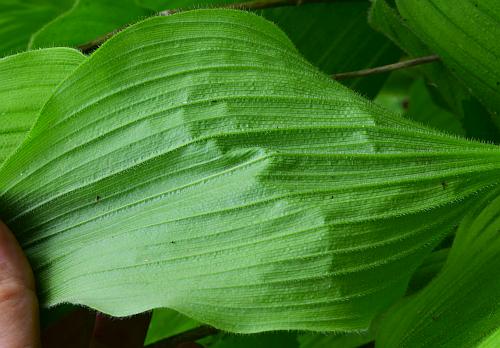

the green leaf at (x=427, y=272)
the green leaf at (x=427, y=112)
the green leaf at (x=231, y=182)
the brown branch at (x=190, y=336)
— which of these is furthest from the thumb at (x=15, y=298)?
the green leaf at (x=427, y=112)

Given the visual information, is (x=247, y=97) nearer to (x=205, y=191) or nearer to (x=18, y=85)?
(x=205, y=191)

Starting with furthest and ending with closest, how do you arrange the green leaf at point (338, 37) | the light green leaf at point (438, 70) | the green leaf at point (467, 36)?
the green leaf at point (338, 37) → the light green leaf at point (438, 70) → the green leaf at point (467, 36)

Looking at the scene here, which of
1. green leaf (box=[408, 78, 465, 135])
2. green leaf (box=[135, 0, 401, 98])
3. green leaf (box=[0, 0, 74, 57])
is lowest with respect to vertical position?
green leaf (box=[408, 78, 465, 135])

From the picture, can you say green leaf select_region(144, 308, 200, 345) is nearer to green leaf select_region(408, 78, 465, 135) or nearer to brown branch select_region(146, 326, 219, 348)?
brown branch select_region(146, 326, 219, 348)

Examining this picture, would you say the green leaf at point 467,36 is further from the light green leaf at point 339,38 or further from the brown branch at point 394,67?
the light green leaf at point 339,38

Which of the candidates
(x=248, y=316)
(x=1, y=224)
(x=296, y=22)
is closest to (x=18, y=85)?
(x=1, y=224)

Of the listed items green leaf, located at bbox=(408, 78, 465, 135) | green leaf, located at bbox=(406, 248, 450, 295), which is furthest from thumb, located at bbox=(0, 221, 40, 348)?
green leaf, located at bbox=(408, 78, 465, 135)

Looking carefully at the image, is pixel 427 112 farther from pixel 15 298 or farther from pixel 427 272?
pixel 15 298

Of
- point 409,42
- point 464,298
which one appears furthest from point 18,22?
point 464,298

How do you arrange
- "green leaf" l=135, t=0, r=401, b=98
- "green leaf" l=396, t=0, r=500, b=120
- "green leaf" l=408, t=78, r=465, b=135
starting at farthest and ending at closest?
"green leaf" l=408, t=78, r=465, b=135 < "green leaf" l=135, t=0, r=401, b=98 < "green leaf" l=396, t=0, r=500, b=120
